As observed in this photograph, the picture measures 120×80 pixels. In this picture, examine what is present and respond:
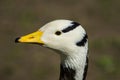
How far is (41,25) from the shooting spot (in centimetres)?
849

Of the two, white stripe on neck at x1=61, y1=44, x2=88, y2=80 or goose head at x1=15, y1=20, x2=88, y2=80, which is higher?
goose head at x1=15, y1=20, x2=88, y2=80

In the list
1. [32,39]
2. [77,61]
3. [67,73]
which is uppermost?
[32,39]

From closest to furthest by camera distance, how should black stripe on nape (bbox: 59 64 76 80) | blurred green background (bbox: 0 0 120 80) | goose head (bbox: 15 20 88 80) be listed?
goose head (bbox: 15 20 88 80)
black stripe on nape (bbox: 59 64 76 80)
blurred green background (bbox: 0 0 120 80)

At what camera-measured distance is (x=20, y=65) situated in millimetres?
7457

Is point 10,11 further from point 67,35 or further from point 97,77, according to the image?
point 67,35

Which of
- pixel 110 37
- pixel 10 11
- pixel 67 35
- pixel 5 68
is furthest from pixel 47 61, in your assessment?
pixel 67 35

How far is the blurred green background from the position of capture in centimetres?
731

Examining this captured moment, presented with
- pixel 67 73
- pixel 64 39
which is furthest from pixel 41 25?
pixel 64 39

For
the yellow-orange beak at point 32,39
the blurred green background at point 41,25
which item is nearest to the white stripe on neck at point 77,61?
the yellow-orange beak at point 32,39

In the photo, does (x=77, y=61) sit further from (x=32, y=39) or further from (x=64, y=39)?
(x=32, y=39)

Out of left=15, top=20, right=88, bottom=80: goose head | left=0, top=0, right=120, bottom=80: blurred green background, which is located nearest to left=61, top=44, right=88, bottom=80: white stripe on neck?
left=15, top=20, right=88, bottom=80: goose head

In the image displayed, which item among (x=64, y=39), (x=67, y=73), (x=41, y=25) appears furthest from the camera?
(x=41, y=25)

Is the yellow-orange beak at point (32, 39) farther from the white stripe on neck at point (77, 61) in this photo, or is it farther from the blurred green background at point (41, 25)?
the blurred green background at point (41, 25)

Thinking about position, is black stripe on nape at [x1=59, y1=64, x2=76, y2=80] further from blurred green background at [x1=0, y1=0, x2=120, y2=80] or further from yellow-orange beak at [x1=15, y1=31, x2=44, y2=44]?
blurred green background at [x1=0, y1=0, x2=120, y2=80]
